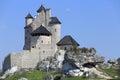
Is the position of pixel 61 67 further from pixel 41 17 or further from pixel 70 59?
pixel 41 17

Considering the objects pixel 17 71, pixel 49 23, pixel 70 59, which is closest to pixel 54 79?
pixel 70 59

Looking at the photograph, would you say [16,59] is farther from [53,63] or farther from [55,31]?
[55,31]

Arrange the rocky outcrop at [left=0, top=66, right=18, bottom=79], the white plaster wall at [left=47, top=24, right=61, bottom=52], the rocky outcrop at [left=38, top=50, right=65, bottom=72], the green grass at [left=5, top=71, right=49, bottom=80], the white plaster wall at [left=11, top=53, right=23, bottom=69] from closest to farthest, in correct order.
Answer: the green grass at [left=5, top=71, right=49, bottom=80] → the rocky outcrop at [left=38, top=50, right=65, bottom=72] → the rocky outcrop at [left=0, top=66, right=18, bottom=79] → the white plaster wall at [left=11, top=53, right=23, bottom=69] → the white plaster wall at [left=47, top=24, right=61, bottom=52]

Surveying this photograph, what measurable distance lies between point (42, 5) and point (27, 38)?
6.89 meters

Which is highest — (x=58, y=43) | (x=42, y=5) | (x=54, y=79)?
(x=42, y=5)

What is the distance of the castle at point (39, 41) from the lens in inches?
4321

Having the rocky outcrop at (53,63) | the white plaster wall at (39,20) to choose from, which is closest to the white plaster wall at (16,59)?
the rocky outcrop at (53,63)

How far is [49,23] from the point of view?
114375 millimetres

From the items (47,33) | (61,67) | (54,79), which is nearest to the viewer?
(54,79)

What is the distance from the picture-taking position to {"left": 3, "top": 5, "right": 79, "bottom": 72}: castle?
10975cm

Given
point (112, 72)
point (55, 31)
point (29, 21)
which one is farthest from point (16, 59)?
point (112, 72)

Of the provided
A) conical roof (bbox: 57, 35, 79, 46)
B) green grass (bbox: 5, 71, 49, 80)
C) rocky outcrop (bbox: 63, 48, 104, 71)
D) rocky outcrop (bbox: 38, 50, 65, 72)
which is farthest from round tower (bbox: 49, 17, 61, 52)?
rocky outcrop (bbox: 63, 48, 104, 71)

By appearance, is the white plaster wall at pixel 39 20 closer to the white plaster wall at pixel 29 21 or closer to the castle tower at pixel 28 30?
the castle tower at pixel 28 30

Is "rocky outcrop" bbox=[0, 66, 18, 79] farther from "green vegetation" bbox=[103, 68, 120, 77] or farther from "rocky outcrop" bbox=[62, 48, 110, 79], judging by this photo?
"green vegetation" bbox=[103, 68, 120, 77]
